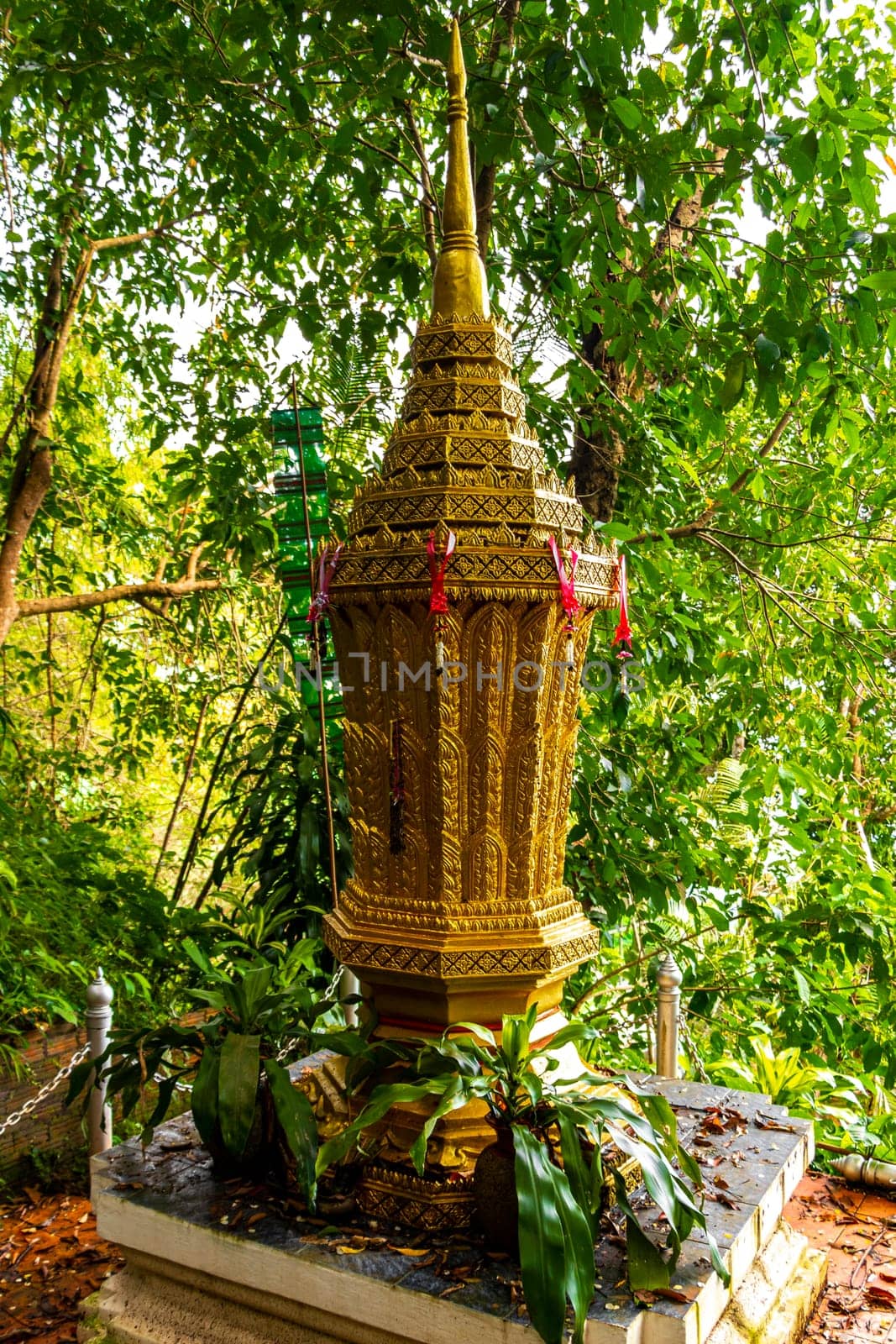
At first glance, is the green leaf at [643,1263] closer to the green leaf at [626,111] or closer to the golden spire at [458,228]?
the golden spire at [458,228]

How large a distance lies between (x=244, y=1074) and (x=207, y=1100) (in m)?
0.11

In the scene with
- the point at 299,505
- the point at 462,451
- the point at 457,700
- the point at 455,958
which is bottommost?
the point at 455,958

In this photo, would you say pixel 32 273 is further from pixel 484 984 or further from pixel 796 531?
pixel 484 984

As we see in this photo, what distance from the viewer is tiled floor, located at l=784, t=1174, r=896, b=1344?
2.81 meters

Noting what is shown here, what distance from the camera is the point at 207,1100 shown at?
2.53m

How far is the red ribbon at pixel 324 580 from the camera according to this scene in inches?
108

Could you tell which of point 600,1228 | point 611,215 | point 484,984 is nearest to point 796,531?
point 611,215

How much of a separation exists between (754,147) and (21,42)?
3393mm

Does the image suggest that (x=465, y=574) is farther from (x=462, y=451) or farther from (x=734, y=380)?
(x=734, y=380)

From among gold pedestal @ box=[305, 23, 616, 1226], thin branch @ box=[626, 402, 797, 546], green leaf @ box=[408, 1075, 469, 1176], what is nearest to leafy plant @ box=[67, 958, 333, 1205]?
gold pedestal @ box=[305, 23, 616, 1226]

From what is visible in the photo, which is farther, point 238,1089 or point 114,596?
point 114,596

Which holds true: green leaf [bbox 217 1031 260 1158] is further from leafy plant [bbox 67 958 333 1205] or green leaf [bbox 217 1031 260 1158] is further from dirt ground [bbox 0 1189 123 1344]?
dirt ground [bbox 0 1189 123 1344]

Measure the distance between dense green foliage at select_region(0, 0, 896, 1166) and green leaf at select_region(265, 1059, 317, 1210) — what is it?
4.94 feet

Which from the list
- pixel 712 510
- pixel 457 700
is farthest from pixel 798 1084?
pixel 457 700
